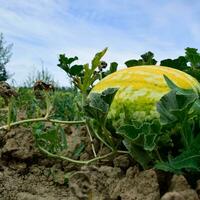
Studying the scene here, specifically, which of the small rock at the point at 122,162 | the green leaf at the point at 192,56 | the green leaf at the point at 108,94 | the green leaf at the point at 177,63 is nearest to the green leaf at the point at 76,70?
the green leaf at the point at 177,63

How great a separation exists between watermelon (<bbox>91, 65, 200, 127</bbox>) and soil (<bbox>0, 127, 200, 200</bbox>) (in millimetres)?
191

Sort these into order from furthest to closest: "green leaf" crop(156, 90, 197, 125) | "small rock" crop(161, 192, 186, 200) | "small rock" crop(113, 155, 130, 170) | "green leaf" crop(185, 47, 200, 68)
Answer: "green leaf" crop(185, 47, 200, 68)
"small rock" crop(113, 155, 130, 170)
"green leaf" crop(156, 90, 197, 125)
"small rock" crop(161, 192, 186, 200)

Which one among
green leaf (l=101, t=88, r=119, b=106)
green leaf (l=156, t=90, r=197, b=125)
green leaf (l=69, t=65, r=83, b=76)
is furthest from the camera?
green leaf (l=69, t=65, r=83, b=76)

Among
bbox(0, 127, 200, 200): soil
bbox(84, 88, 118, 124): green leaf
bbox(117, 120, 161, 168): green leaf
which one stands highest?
bbox(84, 88, 118, 124): green leaf

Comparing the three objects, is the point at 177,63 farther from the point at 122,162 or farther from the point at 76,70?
the point at 122,162

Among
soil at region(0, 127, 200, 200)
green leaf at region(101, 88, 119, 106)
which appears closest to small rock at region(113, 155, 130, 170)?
soil at region(0, 127, 200, 200)

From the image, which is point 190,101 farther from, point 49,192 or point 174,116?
point 49,192

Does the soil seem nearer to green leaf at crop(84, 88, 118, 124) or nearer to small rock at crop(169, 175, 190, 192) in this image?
small rock at crop(169, 175, 190, 192)

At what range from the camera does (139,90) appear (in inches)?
90.6

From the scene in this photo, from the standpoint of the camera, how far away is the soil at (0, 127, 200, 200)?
5.86 ft

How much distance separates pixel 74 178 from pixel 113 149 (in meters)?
0.37

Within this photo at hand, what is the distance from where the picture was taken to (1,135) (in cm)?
279

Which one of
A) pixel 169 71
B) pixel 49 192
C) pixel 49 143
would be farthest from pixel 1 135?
pixel 169 71

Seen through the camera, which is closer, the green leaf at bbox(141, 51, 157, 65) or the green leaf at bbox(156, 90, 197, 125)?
the green leaf at bbox(156, 90, 197, 125)
